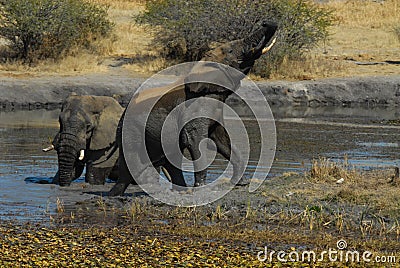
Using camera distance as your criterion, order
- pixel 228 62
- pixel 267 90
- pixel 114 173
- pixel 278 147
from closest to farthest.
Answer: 1. pixel 228 62
2. pixel 114 173
3. pixel 278 147
4. pixel 267 90

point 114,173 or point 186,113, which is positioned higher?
point 186,113

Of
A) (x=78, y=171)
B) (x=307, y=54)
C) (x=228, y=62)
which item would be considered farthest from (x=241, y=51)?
(x=307, y=54)

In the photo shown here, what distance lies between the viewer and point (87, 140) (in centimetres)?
1357

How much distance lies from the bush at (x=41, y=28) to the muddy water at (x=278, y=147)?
23.7ft

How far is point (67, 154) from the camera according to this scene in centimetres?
1323

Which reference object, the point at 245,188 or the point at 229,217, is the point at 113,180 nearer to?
the point at 245,188

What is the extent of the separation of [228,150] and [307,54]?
2255 cm

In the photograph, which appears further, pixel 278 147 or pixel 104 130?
pixel 278 147

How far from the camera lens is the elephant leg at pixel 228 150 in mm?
12805

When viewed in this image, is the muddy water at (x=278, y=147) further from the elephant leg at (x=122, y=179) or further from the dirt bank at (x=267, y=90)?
the dirt bank at (x=267, y=90)

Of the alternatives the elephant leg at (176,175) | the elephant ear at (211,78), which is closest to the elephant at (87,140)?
the elephant leg at (176,175)

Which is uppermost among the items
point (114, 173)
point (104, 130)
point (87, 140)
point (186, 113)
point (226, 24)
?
point (186, 113)

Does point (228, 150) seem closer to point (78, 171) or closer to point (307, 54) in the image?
point (78, 171)

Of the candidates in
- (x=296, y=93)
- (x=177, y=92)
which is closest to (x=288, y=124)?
(x=296, y=93)
